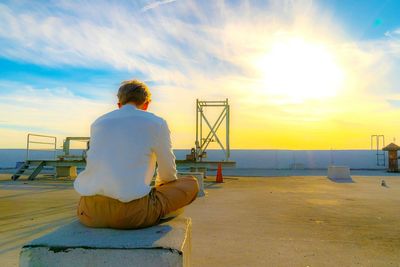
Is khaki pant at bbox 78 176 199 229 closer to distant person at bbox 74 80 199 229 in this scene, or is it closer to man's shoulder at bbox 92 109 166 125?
distant person at bbox 74 80 199 229

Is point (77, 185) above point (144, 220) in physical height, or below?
above

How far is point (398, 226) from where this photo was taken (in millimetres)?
5867

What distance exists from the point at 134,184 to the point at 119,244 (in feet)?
1.56

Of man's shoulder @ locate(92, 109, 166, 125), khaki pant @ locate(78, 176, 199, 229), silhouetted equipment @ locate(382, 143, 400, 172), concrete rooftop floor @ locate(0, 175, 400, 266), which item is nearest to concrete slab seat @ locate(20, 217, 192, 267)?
khaki pant @ locate(78, 176, 199, 229)

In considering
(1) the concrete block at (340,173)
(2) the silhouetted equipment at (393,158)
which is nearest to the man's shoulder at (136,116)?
(1) the concrete block at (340,173)

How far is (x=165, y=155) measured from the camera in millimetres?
2859

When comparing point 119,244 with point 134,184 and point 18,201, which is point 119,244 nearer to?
point 134,184

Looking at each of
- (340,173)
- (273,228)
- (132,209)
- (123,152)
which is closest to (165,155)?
(123,152)

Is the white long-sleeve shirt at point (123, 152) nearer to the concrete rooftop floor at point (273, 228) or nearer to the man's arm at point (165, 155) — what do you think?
the man's arm at point (165, 155)

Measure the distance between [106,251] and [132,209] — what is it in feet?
1.45

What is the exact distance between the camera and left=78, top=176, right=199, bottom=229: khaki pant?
2.70 metres

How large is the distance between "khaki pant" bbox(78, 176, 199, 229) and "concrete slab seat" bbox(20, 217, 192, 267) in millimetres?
224

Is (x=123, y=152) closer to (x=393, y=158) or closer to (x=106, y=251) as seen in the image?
(x=106, y=251)

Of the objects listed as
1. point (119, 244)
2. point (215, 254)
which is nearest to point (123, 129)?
point (119, 244)
